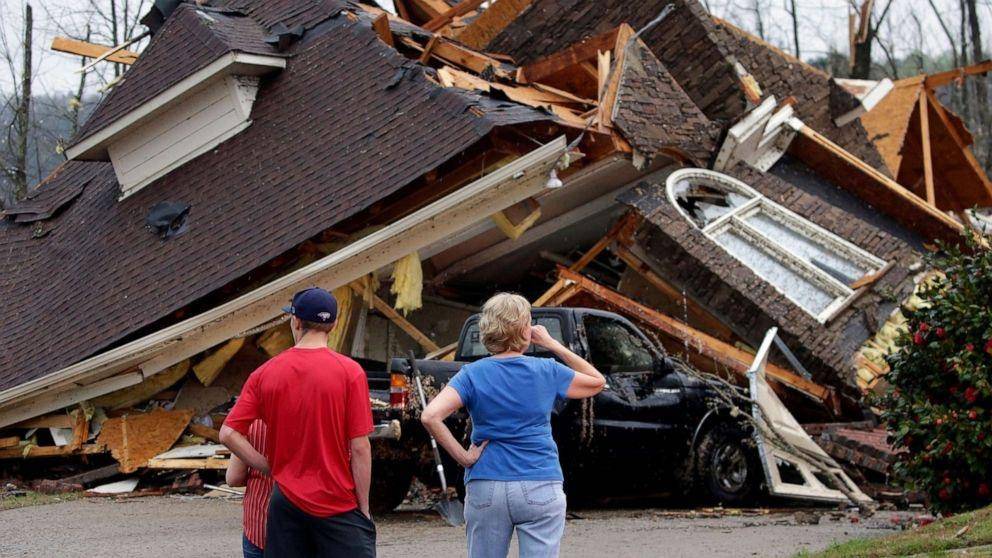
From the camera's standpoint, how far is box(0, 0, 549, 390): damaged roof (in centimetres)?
1283

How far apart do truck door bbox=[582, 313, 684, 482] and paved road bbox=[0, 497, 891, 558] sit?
1.95ft

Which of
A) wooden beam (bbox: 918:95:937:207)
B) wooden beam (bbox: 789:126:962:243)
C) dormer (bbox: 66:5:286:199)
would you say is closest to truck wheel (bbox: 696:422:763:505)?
wooden beam (bbox: 789:126:962:243)

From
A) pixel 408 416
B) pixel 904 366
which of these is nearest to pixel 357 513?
pixel 408 416

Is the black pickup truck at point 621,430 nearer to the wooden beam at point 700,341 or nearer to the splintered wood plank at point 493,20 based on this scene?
the wooden beam at point 700,341

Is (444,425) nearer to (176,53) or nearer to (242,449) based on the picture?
(242,449)

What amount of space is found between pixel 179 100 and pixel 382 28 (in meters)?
2.76

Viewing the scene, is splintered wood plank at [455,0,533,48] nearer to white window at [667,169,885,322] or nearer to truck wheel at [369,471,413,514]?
white window at [667,169,885,322]

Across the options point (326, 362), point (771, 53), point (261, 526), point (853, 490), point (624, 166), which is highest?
point (771, 53)

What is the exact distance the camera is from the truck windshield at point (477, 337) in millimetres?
10133

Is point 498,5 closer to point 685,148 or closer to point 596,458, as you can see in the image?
point 685,148

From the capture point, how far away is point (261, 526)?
462 cm

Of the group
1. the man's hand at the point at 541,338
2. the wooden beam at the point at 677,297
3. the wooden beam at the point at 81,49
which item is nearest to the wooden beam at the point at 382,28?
the wooden beam at the point at 677,297

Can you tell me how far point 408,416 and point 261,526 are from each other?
454 centimetres

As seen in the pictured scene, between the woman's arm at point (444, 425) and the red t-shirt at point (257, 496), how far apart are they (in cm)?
67
